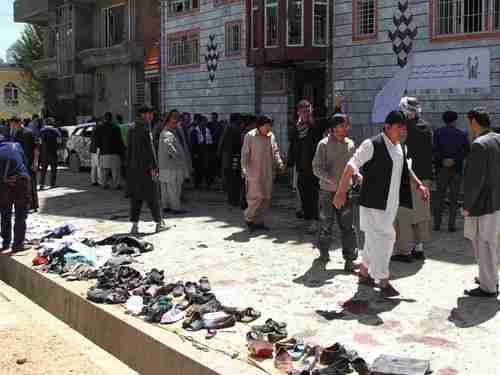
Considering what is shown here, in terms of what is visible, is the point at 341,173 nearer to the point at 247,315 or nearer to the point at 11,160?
the point at 247,315

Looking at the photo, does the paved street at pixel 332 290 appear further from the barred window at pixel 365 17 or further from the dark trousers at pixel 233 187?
the barred window at pixel 365 17

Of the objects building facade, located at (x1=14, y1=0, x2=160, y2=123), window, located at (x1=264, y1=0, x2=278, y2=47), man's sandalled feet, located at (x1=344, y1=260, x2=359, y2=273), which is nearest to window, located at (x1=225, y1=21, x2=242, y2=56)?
window, located at (x1=264, y1=0, x2=278, y2=47)

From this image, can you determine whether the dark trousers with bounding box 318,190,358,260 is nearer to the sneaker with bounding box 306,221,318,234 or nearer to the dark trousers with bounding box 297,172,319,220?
the sneaker with bounding box 306,221,318,234

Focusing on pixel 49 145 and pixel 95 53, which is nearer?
pixel 49 145

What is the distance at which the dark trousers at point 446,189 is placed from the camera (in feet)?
31.0

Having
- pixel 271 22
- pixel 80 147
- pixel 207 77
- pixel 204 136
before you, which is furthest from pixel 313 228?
pixel 207 77

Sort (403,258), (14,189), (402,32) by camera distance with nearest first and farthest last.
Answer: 1. (403,258)
2. (14,189)
3. (402,32)

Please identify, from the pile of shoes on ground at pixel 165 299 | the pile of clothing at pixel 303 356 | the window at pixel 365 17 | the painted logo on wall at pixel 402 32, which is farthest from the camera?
the window at pixel 365 17

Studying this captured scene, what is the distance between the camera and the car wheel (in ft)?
71.3

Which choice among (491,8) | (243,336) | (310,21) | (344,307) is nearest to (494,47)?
(491,8)

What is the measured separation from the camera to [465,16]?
49.4 ft

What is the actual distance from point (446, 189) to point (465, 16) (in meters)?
6.95

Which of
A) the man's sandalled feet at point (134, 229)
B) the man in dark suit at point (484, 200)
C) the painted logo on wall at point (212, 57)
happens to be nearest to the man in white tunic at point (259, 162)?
the man's sandalled feet at point (134, 229)

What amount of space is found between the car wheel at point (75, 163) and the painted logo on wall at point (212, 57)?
5280 millimetres
